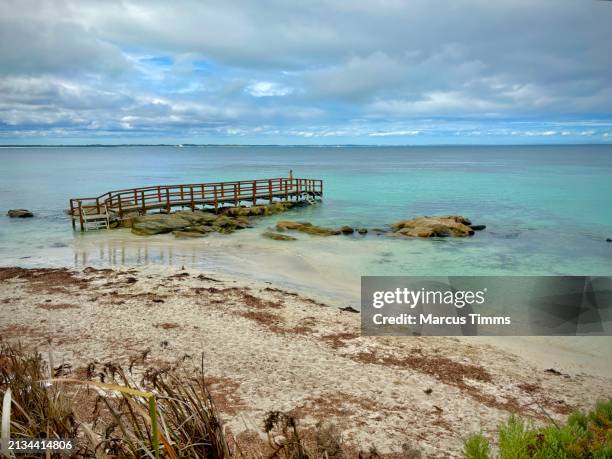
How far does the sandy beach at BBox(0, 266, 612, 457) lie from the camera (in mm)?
6457

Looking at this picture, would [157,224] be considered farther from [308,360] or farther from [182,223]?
[308,360]

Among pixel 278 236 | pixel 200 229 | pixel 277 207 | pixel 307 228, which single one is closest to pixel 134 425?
pixel 278 236

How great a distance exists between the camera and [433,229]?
22969 millimetres

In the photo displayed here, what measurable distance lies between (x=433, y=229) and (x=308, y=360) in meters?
16.0

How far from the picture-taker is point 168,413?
2.72 meters

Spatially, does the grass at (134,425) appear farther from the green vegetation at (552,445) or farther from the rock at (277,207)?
the rock at (277,207)

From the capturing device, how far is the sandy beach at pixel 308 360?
6.46 metres

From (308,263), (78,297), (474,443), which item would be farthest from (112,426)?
(308,263)

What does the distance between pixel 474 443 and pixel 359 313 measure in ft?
24.5

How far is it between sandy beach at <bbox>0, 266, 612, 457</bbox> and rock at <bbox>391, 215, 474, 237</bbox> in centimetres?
1149

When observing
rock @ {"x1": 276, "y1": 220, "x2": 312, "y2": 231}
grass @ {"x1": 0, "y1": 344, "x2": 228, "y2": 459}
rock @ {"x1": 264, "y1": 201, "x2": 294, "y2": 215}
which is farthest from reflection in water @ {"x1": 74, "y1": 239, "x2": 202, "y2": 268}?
grass @ {"x1": 0, "y1": 344, "x2": 228, "y2": 459}

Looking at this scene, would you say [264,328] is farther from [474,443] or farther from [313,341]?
[474,443]

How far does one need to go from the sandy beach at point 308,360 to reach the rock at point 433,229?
37.7ft

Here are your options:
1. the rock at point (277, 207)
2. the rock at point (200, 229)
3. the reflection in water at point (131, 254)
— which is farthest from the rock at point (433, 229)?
the reflection in water at point (131, 254)
